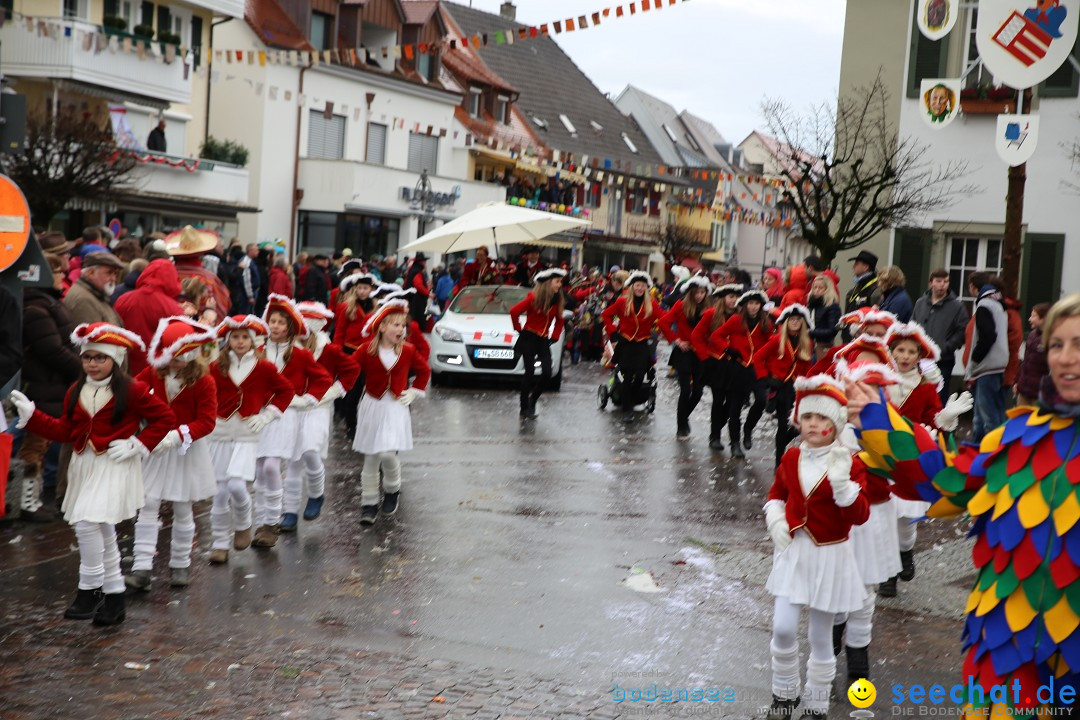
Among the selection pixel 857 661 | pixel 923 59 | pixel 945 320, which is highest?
pixel 923 59

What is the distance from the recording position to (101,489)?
718 centimetres

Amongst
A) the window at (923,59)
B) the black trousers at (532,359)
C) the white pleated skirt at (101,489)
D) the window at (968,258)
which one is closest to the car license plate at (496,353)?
the black trousers at (532,359)

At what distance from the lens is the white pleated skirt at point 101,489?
7113 millimetres

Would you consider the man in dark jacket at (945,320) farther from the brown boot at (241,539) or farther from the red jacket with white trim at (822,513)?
the red jacket with white trim at (822,513)

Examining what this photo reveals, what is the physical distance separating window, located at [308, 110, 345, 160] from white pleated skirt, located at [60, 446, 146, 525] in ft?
120

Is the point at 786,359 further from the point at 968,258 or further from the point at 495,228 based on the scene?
the point at 495,228

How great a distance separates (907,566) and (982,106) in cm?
1338

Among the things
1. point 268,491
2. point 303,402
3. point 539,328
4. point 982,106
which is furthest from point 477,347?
point 268,491

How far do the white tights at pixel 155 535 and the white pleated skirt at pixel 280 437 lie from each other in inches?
50.7

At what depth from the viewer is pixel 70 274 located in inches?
517

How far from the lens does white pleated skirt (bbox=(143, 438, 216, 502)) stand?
26.2 ft

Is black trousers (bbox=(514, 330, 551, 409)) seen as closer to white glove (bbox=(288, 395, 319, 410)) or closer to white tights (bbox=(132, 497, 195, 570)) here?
white glove (bbox=(288, 395, 319, 410))

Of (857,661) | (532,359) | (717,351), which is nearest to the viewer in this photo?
(857,661)

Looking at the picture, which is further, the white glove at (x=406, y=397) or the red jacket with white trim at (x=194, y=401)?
the white glove at (x=406, y=397)
